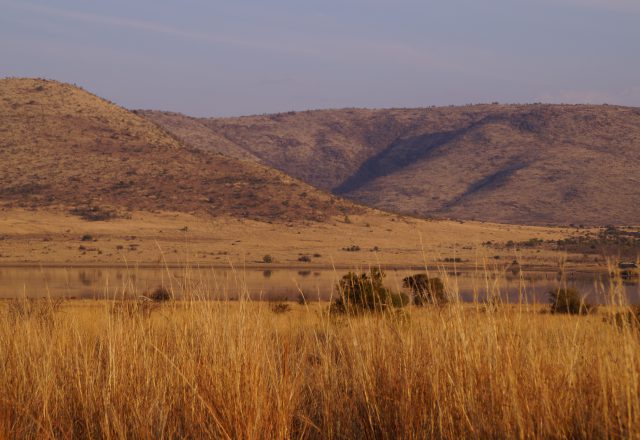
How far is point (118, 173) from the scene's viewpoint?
185ft

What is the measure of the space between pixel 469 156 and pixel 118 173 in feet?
177

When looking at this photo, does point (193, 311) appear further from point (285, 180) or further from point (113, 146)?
point (113, 146)

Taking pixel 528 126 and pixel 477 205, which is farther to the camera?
pixel 528 126

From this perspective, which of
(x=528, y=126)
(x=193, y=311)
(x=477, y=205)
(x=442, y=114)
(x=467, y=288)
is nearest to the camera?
(x=193, y=311)

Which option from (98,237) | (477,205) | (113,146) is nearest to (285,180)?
(113,146)

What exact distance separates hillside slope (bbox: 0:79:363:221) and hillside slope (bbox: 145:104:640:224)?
2709 cm

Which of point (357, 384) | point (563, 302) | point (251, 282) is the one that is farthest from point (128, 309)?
point (251, 282)

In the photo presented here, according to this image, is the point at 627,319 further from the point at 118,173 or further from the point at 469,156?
the point at 469,156

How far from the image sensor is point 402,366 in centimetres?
529

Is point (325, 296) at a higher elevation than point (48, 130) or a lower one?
lower

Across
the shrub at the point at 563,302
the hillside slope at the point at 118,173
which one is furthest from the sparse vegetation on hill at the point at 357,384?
the hillside slope at the point at 118,173

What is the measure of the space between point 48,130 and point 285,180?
18.8 m

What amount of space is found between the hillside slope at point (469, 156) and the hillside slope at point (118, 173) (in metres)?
27.1

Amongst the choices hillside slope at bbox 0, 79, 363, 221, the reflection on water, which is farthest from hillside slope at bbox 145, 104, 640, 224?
the reflection on water
